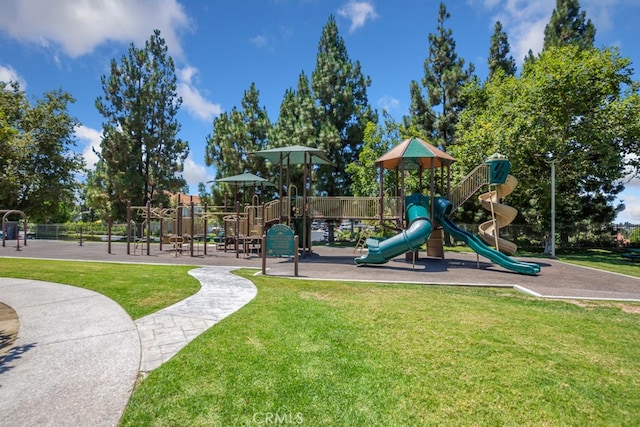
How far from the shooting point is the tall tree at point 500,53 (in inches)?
1341

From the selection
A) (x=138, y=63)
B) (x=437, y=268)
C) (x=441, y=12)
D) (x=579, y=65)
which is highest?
(x=441, y=12)

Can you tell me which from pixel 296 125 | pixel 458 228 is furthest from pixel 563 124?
pixel 296 125

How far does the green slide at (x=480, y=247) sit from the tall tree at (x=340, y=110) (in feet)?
50.1

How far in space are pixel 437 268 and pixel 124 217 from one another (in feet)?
98.4

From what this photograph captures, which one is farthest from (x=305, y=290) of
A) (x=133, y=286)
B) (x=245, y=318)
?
(x=133, y=286)

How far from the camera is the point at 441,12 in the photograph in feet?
110

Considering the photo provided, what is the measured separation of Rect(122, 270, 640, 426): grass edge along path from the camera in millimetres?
3295

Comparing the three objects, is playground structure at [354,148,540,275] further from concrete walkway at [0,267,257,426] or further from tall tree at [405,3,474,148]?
tall tree at [405,3,474,148]

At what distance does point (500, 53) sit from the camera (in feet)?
113

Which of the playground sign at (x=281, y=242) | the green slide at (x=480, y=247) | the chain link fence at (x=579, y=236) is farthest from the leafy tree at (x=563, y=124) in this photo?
the playground sign at (x=281, y=242)

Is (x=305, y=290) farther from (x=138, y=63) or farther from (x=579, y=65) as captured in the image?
(x=138, y=63)

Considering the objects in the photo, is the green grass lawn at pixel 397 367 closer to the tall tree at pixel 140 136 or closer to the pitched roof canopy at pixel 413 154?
the pitched roof canopy at pixel 413 154

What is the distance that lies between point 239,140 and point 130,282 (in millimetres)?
24895

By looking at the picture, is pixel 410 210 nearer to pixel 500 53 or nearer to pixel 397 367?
pixel 397 367
